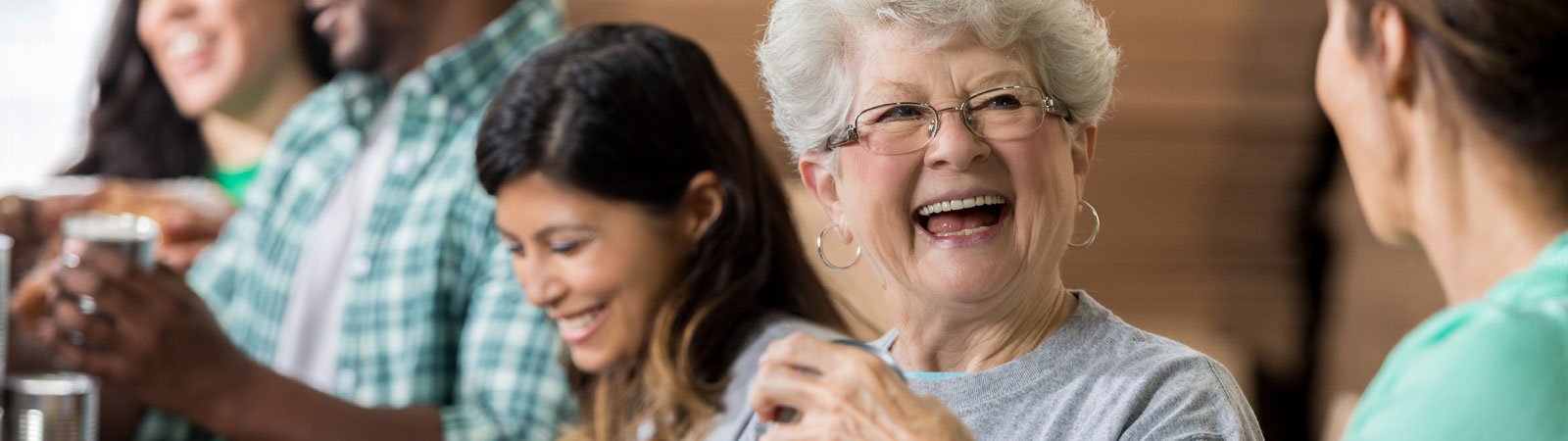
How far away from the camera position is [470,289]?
6.40 ft

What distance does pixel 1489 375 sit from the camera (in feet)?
2.05

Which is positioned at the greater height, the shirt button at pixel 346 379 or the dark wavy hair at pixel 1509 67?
the dark wavy hair at pixel 1509 67

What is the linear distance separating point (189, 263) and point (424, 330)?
724mm

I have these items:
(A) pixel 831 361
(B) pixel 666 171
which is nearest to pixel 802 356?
(A) pixel 831 361

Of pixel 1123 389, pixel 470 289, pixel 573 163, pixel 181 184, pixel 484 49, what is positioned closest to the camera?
pixel 1123 389

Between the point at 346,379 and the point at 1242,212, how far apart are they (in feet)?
4.72

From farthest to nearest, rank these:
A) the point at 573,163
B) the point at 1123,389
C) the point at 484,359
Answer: the point at 484,359, the point at 573,163, the point at 1123,389

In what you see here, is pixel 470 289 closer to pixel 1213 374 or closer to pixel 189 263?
pixel 189 263

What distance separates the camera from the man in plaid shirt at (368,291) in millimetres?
1815

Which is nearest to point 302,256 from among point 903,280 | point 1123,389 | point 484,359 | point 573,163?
point 484,359

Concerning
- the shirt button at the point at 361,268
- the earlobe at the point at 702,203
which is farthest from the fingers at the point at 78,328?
the earlobe at the point at 702,203

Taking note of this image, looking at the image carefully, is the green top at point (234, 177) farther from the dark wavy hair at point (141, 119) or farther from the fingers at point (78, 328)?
the fingers at point (78, 328)

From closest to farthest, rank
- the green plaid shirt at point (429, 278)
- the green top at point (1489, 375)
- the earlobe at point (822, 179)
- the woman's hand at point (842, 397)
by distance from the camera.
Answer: the green top at point (1489, 375) < the woman's hand at point (842, 397) < the earlobe at point (822, 179) < the green plaid shirt at point (429, 278)

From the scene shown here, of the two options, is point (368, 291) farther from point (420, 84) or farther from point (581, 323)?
point (581, 323)
